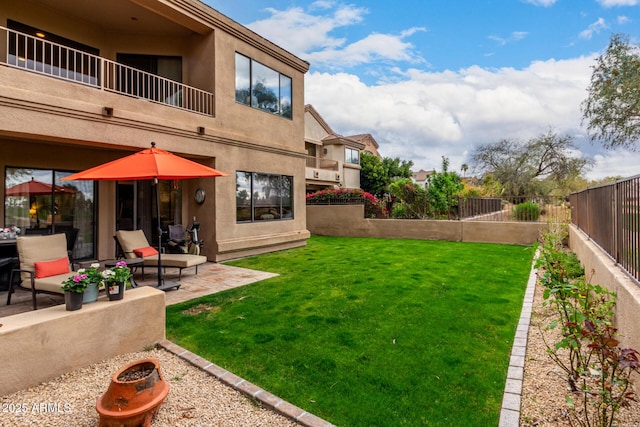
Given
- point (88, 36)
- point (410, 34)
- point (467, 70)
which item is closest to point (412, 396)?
point (88, 36)

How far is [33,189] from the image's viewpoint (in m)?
8.35

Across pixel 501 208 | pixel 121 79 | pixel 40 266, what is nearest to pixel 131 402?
pixel 40 266

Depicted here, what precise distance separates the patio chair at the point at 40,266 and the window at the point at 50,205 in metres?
1.81

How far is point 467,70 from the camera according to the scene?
73.3 feet

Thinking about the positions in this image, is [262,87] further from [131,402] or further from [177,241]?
[131,402]

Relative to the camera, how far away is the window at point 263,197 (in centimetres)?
1052

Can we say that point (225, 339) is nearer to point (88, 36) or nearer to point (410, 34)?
point (88, 36)

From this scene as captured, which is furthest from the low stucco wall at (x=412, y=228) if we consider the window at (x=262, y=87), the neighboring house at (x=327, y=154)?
the neighboring house at (x=327, y=154)

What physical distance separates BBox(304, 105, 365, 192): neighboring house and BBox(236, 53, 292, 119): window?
48.9 ft

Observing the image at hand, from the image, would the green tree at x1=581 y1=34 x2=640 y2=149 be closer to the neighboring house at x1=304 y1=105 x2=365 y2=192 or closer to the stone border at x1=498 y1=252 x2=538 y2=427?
the stone border at x1=498 y1=252 x2=538 y2=427

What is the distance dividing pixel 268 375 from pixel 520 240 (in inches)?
495

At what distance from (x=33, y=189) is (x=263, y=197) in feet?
19.6

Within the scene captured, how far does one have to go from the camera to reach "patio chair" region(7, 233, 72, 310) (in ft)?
16.9

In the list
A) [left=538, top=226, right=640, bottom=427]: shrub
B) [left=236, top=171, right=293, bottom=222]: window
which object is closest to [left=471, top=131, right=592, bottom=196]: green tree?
[left=236, top=171, right=293, bottom=222]: window
